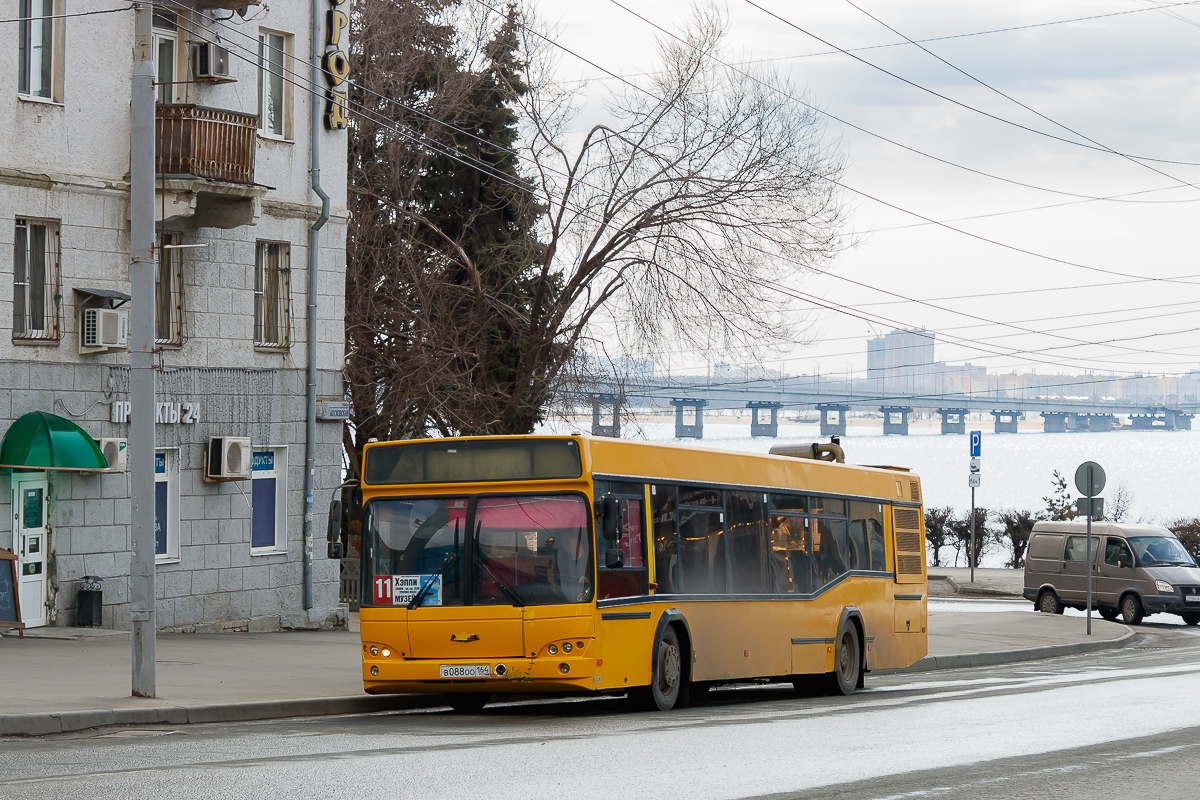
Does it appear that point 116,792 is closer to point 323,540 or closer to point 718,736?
point 718,736

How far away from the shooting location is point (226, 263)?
79.4 ft

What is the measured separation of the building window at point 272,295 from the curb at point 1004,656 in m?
11.1

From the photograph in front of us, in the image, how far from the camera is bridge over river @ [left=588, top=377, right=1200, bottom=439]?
33344 mm

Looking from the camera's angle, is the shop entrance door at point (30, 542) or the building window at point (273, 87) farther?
the building window at point (273, 87)

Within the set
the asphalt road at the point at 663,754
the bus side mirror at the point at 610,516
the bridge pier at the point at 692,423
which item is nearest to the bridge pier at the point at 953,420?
the bridge pier at the point at 692,423

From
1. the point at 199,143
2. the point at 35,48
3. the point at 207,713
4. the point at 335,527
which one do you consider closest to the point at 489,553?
the point at 335,527

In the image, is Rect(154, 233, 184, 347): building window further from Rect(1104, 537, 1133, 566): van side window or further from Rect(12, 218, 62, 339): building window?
Rect(1104, 537, 1133, 566): van side window

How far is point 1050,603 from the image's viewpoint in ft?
112

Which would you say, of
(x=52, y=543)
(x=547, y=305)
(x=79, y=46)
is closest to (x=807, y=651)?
(x=52, y=543)

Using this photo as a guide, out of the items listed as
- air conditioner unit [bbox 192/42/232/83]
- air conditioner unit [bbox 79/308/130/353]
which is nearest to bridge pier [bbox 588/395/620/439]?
air conditioner unit [bbox 192/42/232/83]

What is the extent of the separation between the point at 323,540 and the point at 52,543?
602cm

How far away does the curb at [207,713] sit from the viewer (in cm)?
1205

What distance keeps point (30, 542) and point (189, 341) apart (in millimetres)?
4098

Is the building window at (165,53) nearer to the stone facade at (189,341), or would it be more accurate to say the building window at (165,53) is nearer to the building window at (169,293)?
the stone facade at (189,341)
